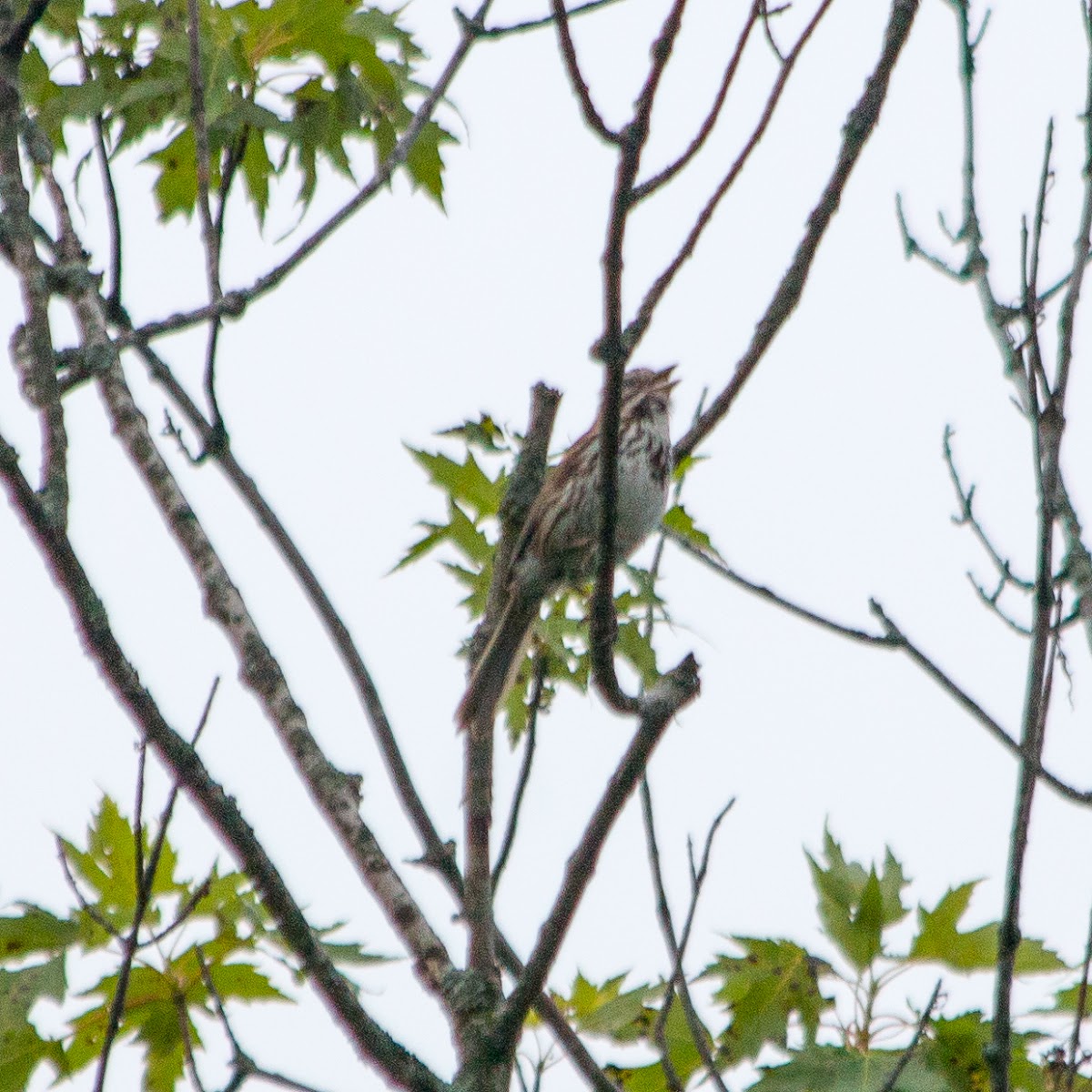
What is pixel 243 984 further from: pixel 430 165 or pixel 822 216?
pixel 430 165

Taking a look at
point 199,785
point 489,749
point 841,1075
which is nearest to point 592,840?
point 199,785

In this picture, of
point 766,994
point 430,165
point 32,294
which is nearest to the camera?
point 32,294

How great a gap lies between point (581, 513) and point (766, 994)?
6.23ft

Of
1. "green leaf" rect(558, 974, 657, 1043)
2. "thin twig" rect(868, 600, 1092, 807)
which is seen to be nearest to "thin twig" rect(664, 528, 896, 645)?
"thin twig" rect(868, 600, 1092, 807)

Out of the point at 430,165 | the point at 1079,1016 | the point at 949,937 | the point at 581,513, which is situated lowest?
the point at 1079,1016

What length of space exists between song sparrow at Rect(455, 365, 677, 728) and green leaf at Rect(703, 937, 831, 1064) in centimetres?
90

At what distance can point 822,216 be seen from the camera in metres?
3.30

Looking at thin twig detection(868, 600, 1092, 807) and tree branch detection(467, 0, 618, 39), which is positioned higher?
tree branch detection(467, 0, 618, 39)

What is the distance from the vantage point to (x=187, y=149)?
183 inches

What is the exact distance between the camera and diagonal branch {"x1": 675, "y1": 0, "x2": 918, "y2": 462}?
3.13 metres

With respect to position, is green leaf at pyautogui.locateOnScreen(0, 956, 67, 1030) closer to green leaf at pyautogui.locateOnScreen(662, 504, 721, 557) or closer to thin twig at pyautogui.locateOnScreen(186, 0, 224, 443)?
thin twig at pyautogui.locateOnScreen(186, 0, 224, 443)

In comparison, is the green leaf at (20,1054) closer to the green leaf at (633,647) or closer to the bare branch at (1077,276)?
the green leaf at (633,647)

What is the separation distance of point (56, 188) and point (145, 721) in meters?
2.35

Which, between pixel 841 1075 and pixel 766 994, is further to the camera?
pixel 766 994
